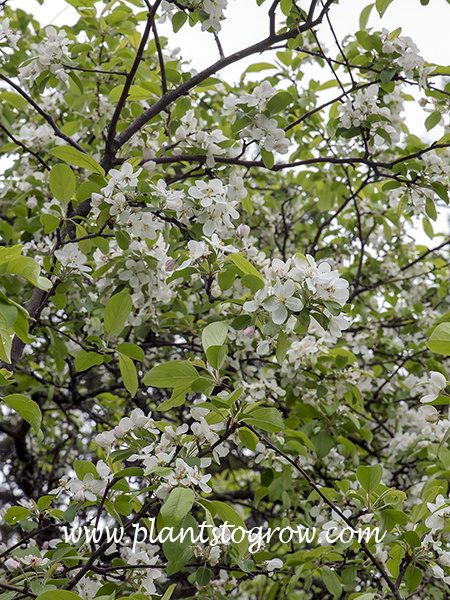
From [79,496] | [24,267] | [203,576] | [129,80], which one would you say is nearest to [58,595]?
[79,496]

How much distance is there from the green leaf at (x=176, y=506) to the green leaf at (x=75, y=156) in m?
0.98

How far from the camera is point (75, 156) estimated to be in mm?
1556

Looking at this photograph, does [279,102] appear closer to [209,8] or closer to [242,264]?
[209,8]

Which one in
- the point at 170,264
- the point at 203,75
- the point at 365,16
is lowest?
the point at 170,264

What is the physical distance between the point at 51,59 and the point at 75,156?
0.53m

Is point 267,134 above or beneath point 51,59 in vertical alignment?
beneath

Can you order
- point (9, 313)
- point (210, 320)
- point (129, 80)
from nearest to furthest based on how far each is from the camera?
point (9, 313)
point (129, 80)
point (210, 320)

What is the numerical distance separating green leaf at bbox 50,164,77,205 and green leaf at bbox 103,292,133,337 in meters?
0.40

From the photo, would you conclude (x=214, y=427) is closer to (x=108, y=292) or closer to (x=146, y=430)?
(x=146, y=430)

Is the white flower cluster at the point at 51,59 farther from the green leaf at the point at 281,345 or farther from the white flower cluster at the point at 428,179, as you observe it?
the white flower cluster at the point at 428,179

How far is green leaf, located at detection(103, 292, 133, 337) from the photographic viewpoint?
1548mm

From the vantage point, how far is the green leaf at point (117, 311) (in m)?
1.55

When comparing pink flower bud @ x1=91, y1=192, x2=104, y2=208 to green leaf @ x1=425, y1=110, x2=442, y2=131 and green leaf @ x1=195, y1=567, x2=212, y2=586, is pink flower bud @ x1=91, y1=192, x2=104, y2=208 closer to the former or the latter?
green leaf @ x1=195, y1=567, x2=212, y2=586

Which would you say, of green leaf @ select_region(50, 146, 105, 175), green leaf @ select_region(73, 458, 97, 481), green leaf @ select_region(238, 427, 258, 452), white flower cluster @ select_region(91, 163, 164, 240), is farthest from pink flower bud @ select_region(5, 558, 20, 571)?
green leaf @ select_region(50, 146, 105, 175)
